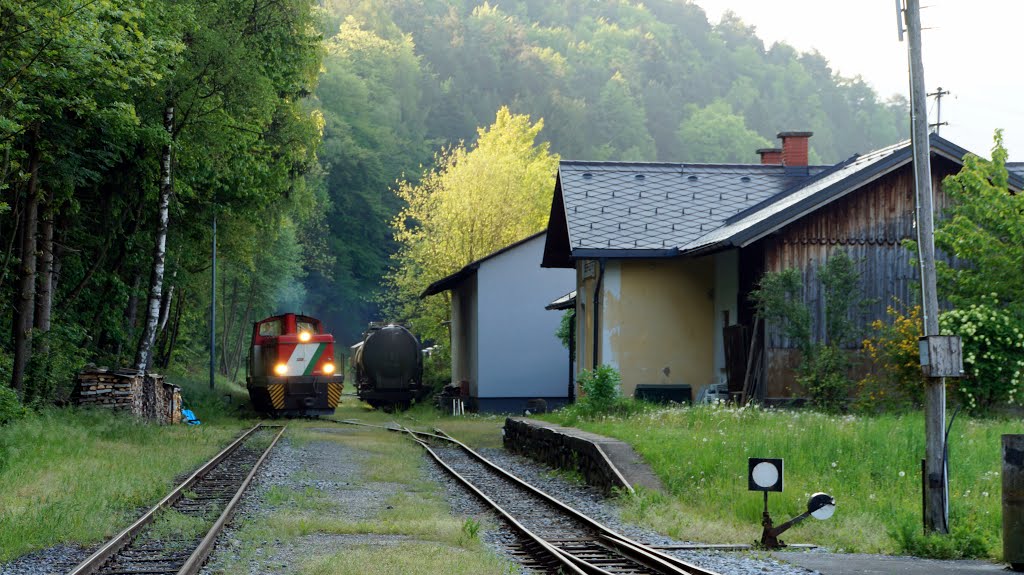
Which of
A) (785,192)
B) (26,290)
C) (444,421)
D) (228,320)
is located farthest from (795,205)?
(228,320)

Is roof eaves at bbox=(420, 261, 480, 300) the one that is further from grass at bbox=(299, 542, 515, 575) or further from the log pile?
grass at bbox=(299, 542, 515, 575)

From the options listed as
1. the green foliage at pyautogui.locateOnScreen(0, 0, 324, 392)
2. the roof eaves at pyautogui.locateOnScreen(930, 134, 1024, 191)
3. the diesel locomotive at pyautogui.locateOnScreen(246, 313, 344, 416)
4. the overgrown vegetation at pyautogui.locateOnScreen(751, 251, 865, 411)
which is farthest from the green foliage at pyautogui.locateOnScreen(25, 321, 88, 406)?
the roof eaves at pyautogui.locateOnScreen(930, 134, 1024, 191)

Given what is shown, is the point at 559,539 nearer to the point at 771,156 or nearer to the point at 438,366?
the point at 771,156

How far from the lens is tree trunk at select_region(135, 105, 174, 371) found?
2602cm

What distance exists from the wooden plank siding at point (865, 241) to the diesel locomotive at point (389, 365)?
1851 centimetres

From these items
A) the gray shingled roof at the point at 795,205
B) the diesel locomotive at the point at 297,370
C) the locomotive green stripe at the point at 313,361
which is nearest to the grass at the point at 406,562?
the gray shingled roof at the point at 795,205

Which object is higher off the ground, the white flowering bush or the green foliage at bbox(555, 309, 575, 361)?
the green foliage at bbox(555, 309, 575, 361)

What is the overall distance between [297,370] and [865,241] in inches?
683

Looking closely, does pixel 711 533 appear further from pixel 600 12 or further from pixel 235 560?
pixel 600 12

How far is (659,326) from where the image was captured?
86.7ft

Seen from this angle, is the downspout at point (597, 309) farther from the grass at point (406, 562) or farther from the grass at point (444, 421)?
the grass at point (406, 562)

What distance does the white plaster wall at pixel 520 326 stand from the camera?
38281mm

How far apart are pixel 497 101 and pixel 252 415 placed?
2531 inches

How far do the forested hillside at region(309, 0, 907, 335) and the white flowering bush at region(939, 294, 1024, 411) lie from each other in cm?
5847
